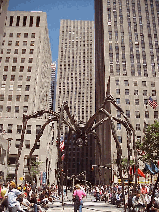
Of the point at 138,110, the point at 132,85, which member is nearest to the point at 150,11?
the point at 132,85

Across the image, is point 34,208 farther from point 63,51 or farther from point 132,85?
point 63,51

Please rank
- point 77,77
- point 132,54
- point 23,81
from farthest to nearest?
point 77,77
point 132,54
point 23,81

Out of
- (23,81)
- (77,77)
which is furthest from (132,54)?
(77,77)

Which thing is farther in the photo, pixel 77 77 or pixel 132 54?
pixel 77 77

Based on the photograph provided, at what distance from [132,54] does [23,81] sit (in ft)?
144

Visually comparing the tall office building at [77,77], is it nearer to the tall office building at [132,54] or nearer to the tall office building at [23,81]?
the tall office building at [132,54]

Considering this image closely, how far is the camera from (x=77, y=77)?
154 meters

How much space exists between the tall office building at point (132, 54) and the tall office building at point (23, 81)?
2435cm

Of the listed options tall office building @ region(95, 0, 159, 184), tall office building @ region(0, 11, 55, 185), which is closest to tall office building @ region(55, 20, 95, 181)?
tall office building @ region(95, 0, 159, 184)

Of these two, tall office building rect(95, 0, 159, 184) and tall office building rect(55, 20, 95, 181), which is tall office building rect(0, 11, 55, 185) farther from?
tall office building rect(55, 20, 95, 181)

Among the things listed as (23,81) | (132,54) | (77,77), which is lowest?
(23,81)

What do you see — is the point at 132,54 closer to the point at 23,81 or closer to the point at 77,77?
the point at 23,81

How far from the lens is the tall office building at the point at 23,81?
2530 inches

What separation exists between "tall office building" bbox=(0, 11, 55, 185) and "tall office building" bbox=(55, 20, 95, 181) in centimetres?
6163
